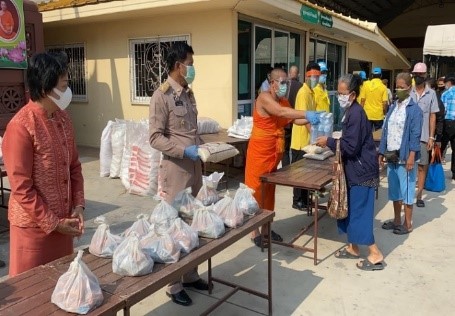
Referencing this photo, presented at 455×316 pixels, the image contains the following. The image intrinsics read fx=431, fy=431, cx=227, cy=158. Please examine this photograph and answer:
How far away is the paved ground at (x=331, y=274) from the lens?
10.7 feet

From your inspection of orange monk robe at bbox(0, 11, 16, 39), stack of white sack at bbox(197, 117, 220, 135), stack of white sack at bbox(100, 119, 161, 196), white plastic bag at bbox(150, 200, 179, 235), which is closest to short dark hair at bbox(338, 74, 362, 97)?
white plastic bag at bbox(150, 200, 179, 235)

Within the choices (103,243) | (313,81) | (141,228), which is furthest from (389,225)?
(103,243)

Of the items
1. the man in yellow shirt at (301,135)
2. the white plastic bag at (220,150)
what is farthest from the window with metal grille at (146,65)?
the man in yellow shirt at (301,135)

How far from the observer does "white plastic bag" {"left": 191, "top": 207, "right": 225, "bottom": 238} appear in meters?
2.55

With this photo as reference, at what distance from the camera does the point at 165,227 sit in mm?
2447

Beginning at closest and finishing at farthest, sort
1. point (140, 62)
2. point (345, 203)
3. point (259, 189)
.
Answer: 1. point (345, 203)
2. point (259, 189)
3. point (140, 62)

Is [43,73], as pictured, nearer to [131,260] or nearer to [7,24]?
[131,260]

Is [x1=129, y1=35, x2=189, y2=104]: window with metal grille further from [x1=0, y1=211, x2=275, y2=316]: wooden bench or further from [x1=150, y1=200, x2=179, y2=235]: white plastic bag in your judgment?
[x1=0, y1=211, x2=275, y2=316]: wooden bench

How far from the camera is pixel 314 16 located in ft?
26.1

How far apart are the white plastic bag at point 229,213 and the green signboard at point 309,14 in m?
5.64

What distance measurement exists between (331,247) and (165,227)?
255 centimetres

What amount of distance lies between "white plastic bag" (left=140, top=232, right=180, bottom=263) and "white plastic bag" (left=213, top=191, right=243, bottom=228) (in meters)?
0.56

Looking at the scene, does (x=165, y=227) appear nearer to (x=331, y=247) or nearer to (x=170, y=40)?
(x=331, y=247)

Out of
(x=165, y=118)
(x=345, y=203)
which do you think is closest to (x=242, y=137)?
(x=345, y=203)
